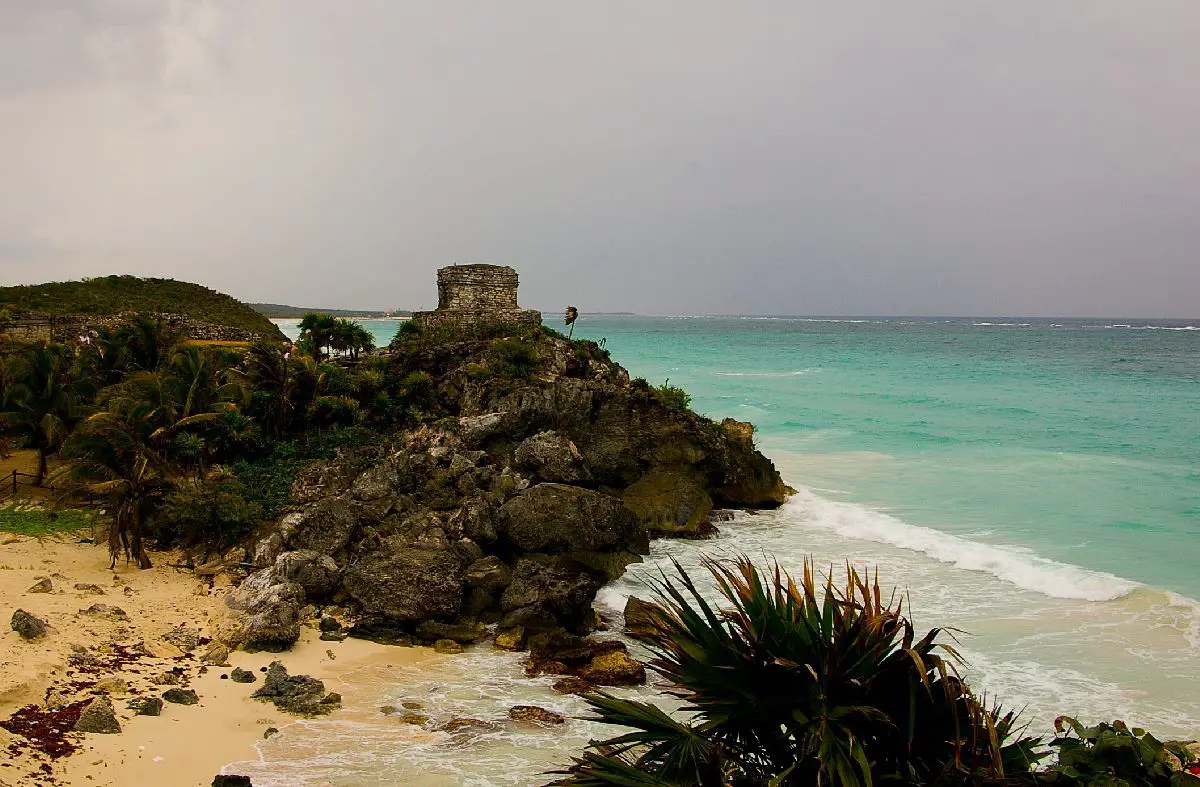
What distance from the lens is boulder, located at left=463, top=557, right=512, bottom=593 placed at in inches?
497

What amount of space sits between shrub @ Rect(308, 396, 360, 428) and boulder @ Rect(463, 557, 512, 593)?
26.9ft

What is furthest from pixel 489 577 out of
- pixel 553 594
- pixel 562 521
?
pixel 562 521

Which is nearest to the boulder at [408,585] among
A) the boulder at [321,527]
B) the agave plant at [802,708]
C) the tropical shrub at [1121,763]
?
the boulder at [321,527]

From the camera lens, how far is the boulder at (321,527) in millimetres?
13641

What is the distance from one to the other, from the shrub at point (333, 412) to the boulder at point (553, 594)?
9.13 meters

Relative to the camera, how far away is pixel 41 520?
1562cm

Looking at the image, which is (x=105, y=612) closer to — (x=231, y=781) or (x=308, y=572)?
(x=308, y=572)

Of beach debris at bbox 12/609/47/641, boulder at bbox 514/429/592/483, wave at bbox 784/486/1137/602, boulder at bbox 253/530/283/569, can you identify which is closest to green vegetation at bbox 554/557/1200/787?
beach debris at bbox 12/609/47/641

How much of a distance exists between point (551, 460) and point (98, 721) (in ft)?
32.2

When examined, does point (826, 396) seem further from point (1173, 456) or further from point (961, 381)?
point (1173, 456)

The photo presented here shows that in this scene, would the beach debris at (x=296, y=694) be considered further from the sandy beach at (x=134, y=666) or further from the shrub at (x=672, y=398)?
the shrub at (x=672, y=398)

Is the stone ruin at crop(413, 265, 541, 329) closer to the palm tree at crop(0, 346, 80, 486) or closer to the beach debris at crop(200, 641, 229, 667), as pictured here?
the palm tree at crop(0, 346, 80, 486)

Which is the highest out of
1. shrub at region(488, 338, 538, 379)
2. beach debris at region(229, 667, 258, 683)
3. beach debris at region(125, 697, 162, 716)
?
shrub at region(488, 338, 538, 379)

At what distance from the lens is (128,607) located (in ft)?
37.9
